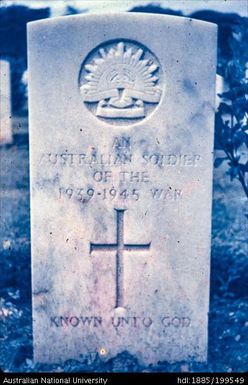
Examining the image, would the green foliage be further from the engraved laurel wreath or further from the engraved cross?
the engraved cross

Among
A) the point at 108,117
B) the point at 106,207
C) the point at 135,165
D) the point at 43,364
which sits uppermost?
the point at 108,117

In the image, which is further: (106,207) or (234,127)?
(234,127)

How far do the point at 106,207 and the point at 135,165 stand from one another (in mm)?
309

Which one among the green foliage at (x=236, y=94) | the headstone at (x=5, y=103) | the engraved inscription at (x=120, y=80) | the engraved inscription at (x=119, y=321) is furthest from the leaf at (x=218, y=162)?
the headstone at (x=5, y=103)

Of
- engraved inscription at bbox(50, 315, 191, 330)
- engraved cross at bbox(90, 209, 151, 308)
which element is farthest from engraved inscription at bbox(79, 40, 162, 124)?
engraved inscription at bbox(50, 315, 191, 330)

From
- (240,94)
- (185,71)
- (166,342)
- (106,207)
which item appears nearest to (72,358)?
(166,342)

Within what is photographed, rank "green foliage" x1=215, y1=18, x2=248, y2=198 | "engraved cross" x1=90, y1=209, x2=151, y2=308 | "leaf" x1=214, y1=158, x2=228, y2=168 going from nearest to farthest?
"engraved cross" x1=90, y1=209, x2=151, y2=308
"green foliage" x1=215, y1=18, x2=248, y2=198
"leaf" x1=214, y1=158, x2=228, y2=168

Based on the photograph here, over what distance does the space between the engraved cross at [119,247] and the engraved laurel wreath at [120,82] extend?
0.61 metres

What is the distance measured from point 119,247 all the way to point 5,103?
175 centimetres

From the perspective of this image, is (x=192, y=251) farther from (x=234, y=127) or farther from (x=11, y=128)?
(x=11, y=128)

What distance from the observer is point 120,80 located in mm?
2451

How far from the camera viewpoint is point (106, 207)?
101 inches

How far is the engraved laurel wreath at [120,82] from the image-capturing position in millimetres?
2430

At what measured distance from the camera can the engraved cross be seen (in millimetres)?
2594
